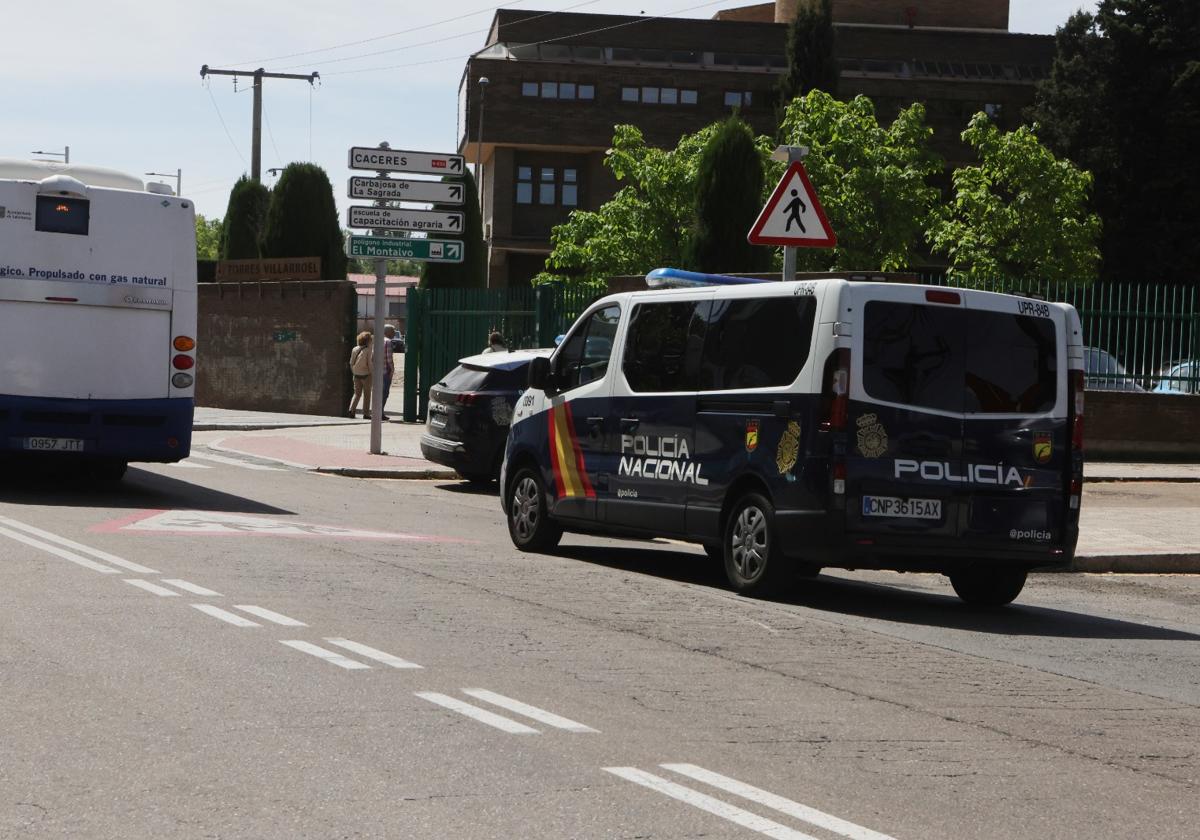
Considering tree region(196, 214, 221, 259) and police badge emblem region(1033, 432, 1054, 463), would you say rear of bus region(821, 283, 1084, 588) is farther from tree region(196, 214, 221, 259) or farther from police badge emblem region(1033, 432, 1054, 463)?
tree region(196, 214, 221, 259)

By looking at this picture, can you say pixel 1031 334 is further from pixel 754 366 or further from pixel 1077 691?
pixel 1077 691

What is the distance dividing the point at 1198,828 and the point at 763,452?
5612 millimetres

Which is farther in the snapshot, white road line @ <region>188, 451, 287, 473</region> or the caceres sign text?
the caceres sign text

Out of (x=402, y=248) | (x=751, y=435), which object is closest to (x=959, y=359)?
(x=751, y=435)

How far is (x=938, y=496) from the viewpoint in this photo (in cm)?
1082

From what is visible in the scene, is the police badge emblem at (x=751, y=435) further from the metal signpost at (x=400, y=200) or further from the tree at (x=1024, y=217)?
the tree at (x=1024, y=217)

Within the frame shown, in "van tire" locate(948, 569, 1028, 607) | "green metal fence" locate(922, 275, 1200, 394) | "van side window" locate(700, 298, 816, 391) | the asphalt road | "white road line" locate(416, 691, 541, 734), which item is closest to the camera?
the asphalt road

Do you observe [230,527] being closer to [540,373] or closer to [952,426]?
[540,373]

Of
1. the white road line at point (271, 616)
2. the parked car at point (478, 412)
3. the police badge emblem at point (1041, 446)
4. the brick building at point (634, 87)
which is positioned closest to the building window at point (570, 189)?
the brick building at point (634, 87)

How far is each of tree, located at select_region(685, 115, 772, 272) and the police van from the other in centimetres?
2460

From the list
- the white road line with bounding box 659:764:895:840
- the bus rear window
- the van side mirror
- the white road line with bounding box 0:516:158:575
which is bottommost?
the white road line with bounding box 0:516:158:575

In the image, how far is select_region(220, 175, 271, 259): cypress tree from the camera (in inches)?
2162

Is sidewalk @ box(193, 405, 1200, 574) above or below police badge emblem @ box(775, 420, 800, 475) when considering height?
below

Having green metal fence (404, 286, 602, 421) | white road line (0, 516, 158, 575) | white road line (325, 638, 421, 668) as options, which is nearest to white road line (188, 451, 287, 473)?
green metal fence (404, 286, 602, 421)
